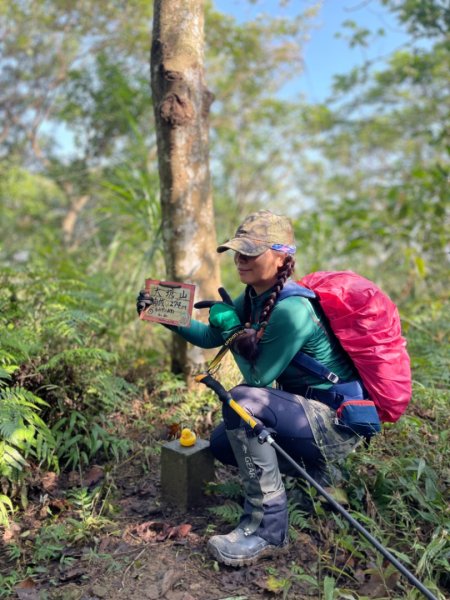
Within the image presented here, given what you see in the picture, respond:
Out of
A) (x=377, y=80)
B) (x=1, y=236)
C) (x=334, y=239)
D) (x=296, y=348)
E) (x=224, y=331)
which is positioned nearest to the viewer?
(x=296, y=348)

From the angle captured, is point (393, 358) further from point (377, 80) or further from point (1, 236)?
point (377, 80)

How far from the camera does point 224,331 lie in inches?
101

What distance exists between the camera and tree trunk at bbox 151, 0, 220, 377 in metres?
3.55

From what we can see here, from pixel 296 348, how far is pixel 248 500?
29.4 inches

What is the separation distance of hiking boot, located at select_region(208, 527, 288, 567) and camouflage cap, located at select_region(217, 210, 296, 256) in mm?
1264

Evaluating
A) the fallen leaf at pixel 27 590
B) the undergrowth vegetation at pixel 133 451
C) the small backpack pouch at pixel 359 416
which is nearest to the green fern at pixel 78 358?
the undergrowth vegetation at pixel 133 451

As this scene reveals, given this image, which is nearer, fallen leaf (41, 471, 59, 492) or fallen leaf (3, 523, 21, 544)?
fallen leaf (3, 523, 21, 544)

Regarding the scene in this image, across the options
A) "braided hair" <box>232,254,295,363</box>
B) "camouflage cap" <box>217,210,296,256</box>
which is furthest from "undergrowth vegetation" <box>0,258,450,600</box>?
"camouflage cap" <box>217,210,296,256</box>

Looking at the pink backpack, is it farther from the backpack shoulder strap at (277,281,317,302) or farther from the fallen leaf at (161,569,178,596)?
the fallen leaf at (161,569,178,596)

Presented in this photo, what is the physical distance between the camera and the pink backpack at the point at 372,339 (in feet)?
7.81

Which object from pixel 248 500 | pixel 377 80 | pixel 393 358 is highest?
pixel 377 80

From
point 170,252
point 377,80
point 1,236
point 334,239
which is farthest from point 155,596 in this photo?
point 377,80

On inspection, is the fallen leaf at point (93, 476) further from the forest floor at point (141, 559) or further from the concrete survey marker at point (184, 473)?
the concrete survey marker at point (184, 473)

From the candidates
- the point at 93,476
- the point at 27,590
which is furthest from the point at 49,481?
the point at 27,590
